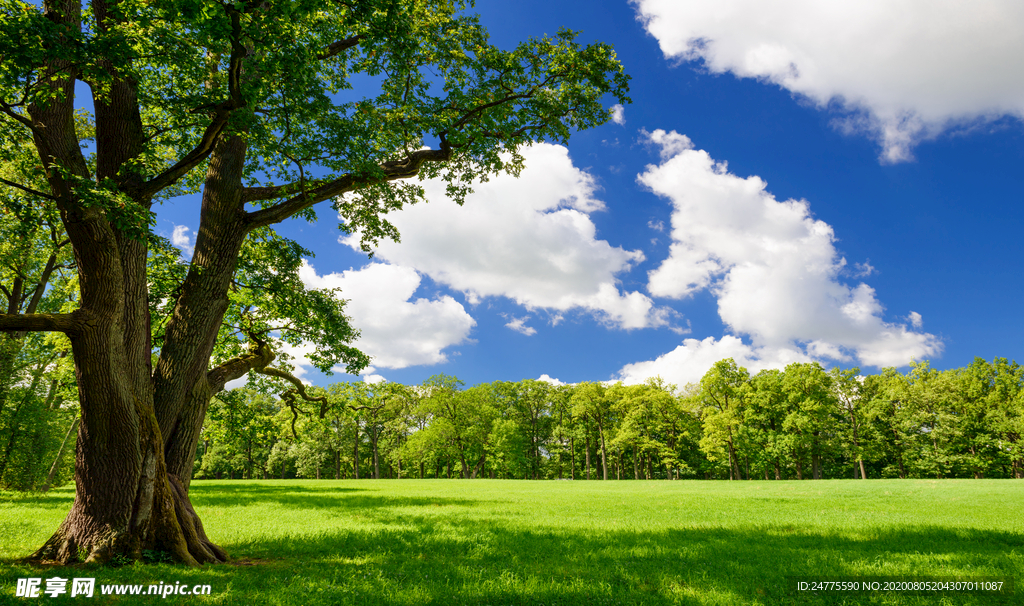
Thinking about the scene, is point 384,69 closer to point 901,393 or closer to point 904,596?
point 904,596

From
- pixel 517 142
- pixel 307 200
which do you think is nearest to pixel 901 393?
pixel 517 142

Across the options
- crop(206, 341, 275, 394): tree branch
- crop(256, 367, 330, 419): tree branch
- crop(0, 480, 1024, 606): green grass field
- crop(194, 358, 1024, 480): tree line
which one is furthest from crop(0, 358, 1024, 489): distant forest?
crop(206, 341, 275, 394): tree branch

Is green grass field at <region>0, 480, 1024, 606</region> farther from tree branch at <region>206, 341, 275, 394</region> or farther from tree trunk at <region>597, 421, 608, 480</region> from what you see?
tree trunk at <region>597, 421, 608, 480</region>

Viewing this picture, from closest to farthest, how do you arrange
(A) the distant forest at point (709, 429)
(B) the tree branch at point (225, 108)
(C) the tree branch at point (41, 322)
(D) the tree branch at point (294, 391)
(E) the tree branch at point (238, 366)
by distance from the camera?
(B) the tree branch at point (225, 108)
(C) the tree branch at point (41, 322)
(E) the tree branch at point (238, 366)
(D) the tree branch at point (294, 391)
(A) the distant forest at point (709, 429)

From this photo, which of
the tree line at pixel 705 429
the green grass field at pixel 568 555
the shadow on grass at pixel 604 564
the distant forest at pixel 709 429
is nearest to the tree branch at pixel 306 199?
the green grass field at pixel 568 555

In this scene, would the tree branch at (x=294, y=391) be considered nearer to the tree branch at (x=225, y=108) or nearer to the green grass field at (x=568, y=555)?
the green grass field at (x=568, y=555)

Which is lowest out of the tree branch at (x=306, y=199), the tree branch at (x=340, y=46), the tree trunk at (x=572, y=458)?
the tree trunk at (x=572, y=458)

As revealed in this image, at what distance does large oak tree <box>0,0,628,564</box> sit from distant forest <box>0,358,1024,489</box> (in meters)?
30.7

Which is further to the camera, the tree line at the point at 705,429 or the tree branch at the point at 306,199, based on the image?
the tree line at the point at 705,429

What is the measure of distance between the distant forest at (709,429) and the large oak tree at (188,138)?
30.7 metres

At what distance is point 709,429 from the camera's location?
5253cm

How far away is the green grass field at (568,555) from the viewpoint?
249 inches

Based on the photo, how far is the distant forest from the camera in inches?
2080

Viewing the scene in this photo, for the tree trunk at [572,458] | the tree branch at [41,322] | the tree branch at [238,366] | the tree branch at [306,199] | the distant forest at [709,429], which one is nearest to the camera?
the tree branch at [41,322]
